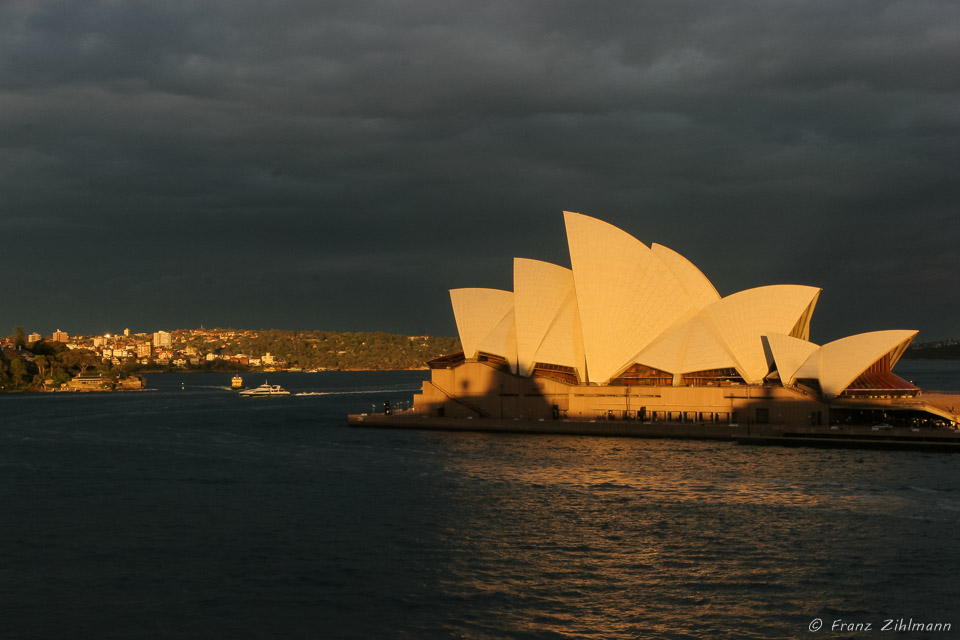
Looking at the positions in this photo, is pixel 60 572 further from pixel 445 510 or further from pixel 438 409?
pixel 438 409

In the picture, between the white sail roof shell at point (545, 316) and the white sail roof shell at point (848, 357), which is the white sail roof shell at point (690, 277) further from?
the white sail roof shell at point (848, 357)

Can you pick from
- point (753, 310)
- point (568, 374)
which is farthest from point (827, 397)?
point (568, 374)

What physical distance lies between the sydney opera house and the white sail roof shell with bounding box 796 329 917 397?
0.22 ft

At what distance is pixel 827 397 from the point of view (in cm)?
4894

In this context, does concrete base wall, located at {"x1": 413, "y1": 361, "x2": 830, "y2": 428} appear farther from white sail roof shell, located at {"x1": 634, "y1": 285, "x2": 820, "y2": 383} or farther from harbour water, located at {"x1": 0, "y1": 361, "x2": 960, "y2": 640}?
harbour water, located at {"x1": 0, "y1": 361, "x2": 960, "y2": 640}

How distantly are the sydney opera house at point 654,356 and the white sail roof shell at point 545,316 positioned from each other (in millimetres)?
71

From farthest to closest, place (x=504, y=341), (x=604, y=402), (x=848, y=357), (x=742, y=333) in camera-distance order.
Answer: (x=504, y=341) → (x=604, y=402) → (x=742, y=333) → (x=848, y=357)

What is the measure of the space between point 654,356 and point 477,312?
13421 mm

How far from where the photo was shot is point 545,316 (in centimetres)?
5697

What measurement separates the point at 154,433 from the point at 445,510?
3482cm

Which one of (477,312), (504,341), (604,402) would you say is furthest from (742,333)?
(477,312)

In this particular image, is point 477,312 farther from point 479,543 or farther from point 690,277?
point 479,543

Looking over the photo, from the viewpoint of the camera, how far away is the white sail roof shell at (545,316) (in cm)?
5669

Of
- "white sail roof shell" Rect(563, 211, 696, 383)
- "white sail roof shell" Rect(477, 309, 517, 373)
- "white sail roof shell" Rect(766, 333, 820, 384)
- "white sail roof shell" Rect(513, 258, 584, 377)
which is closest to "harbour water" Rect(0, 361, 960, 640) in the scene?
"white sail roof shell" Rect(766, 333, 820, 384)
